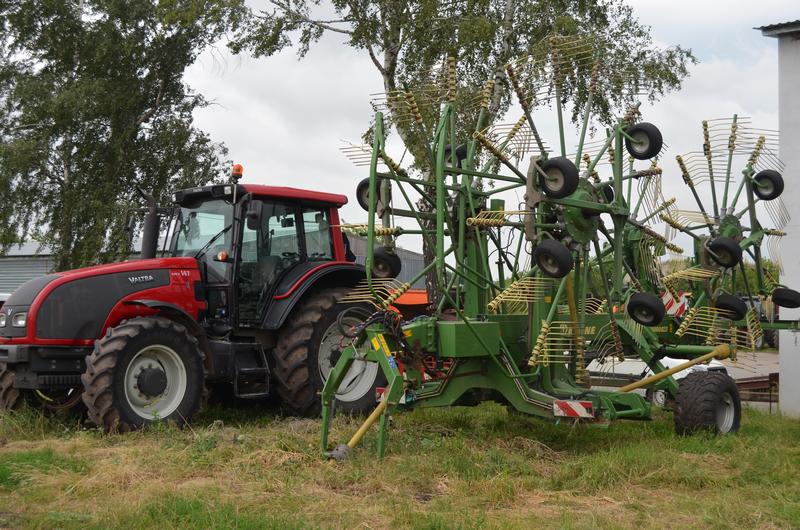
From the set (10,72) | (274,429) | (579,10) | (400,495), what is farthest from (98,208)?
(400,495)

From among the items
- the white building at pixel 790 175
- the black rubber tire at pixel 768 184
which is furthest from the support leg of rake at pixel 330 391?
the white building at pixel 790 175

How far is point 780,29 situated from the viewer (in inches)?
406

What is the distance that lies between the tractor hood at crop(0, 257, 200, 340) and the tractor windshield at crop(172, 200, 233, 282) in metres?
0.63

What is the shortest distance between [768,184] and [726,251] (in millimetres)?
1173

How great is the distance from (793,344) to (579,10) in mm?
7011

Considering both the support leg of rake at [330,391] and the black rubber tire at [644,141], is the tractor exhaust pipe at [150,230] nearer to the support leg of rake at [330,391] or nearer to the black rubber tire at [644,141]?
the support leg of rake at [330,391]

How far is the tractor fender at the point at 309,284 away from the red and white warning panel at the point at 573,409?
3.02 metres

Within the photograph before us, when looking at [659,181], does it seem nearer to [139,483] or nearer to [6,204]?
[139,483]

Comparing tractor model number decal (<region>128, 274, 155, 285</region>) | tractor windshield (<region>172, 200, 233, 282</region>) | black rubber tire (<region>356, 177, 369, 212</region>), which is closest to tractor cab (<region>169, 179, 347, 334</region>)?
tractor windshield (<region>172, 200, 233, 282</region>)

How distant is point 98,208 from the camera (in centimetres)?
1884

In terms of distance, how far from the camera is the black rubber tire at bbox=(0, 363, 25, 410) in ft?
26.2

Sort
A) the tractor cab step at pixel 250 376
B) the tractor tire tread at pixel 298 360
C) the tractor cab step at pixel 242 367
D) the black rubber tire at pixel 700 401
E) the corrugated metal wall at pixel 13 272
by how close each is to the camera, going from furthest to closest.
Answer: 1. the corrugated metal wall at pixel 13 272
2. the tractor tire tread at pixel 298 360
3. the tractor cab step at pixel 250 376
4. the tractor cab step at pixel 242 367
5. the black rubber tire at pixel 700 401

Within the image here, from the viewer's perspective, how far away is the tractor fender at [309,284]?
345 inches

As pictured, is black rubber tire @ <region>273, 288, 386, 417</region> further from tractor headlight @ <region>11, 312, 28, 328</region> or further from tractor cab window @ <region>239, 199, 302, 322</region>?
tractor headlight @ <region>11, 312, 28, 328</region>
